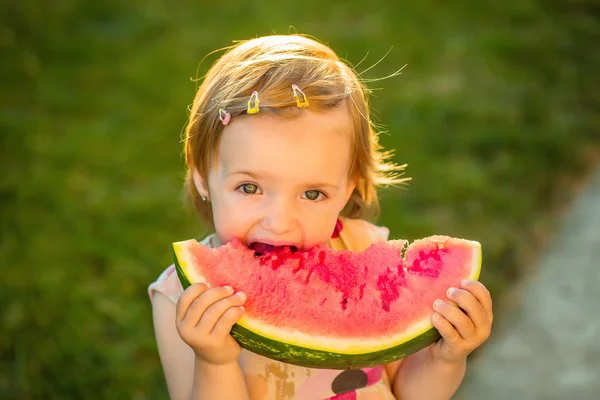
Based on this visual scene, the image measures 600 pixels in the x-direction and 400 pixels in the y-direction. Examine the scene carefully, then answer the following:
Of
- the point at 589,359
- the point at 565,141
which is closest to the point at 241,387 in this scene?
the point at 589,359

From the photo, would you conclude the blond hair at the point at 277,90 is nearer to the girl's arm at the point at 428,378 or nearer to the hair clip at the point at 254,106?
the hair clip at the point at 254,106

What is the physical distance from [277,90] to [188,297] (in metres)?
0.57

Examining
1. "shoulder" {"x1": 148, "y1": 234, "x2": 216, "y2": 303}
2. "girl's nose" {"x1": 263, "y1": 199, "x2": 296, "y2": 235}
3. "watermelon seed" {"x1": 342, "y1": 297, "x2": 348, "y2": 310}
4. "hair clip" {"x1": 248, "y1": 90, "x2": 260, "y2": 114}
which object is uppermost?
"hair clip" {"x1": 248, "y1": 90, "x2": 260, "y2": 114}

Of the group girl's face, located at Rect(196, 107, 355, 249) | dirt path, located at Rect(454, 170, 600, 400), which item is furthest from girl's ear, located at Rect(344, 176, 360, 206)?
dirt path, located at Rect(454, 170, 600, 400)

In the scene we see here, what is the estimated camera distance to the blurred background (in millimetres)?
3455

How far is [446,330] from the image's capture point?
1.89m

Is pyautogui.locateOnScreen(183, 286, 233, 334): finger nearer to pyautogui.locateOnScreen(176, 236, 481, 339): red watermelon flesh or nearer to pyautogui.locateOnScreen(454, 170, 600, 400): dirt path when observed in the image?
pyautogui.locateOnScreen(176, 236, 481, 339): red watermelon flesh

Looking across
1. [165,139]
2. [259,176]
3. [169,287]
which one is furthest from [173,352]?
[165,139]

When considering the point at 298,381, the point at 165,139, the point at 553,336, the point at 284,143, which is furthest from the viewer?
the point at 165,139

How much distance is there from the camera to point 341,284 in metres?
2.07

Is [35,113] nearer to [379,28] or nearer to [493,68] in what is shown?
[379,28]

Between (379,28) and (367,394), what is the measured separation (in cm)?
459

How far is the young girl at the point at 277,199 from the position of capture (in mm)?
1904

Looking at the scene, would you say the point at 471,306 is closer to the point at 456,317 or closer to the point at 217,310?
the point at 456,317
